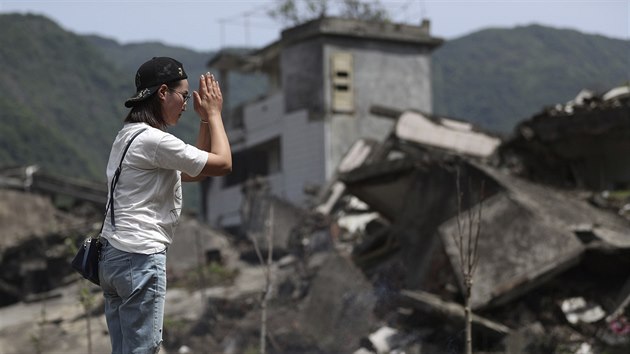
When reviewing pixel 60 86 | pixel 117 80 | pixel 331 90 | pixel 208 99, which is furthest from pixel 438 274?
pixel 117 80

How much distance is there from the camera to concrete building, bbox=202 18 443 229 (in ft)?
95.0

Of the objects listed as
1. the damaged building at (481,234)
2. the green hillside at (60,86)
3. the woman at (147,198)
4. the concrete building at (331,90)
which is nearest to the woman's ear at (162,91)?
the woman at (147,198)

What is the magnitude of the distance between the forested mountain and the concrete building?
4423 centimetres

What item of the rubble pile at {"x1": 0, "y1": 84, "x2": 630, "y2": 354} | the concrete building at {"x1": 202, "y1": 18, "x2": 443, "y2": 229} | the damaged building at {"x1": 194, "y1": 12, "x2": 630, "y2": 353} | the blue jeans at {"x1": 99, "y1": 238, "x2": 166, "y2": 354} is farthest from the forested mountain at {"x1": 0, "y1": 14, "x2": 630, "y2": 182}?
the blue jeans at {"x1": 99, "y1": 238, "x2": 166, "y2": 354}

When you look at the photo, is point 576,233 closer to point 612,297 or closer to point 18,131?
point 612,297

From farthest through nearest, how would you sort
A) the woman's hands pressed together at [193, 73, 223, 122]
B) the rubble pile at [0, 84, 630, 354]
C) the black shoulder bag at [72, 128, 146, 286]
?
the rubble pile at [0, 84, 630, 354], the woman's hands pressed together at [193, 73, 223, 122], the black shoulder bag at [72, 128, 146, 286]

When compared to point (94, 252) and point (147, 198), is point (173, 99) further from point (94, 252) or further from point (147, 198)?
point (94, 252)

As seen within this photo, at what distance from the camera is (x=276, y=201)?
2062 centimetres

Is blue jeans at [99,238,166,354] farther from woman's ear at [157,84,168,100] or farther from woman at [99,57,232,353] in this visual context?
woman's ear at [157,84,168,100]

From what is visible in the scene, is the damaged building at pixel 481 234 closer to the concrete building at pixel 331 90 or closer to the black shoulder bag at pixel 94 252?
the black shoulder bag at pixel 94 252

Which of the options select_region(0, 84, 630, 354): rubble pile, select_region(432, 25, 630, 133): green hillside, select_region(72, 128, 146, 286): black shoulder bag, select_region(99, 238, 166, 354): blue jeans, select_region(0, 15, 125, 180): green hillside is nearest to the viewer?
select_region(99, 238, 166, 354): blue jeans

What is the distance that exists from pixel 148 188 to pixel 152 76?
0.46m

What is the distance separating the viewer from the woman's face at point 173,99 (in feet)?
13.6

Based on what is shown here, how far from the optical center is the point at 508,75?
10431 centimetres
